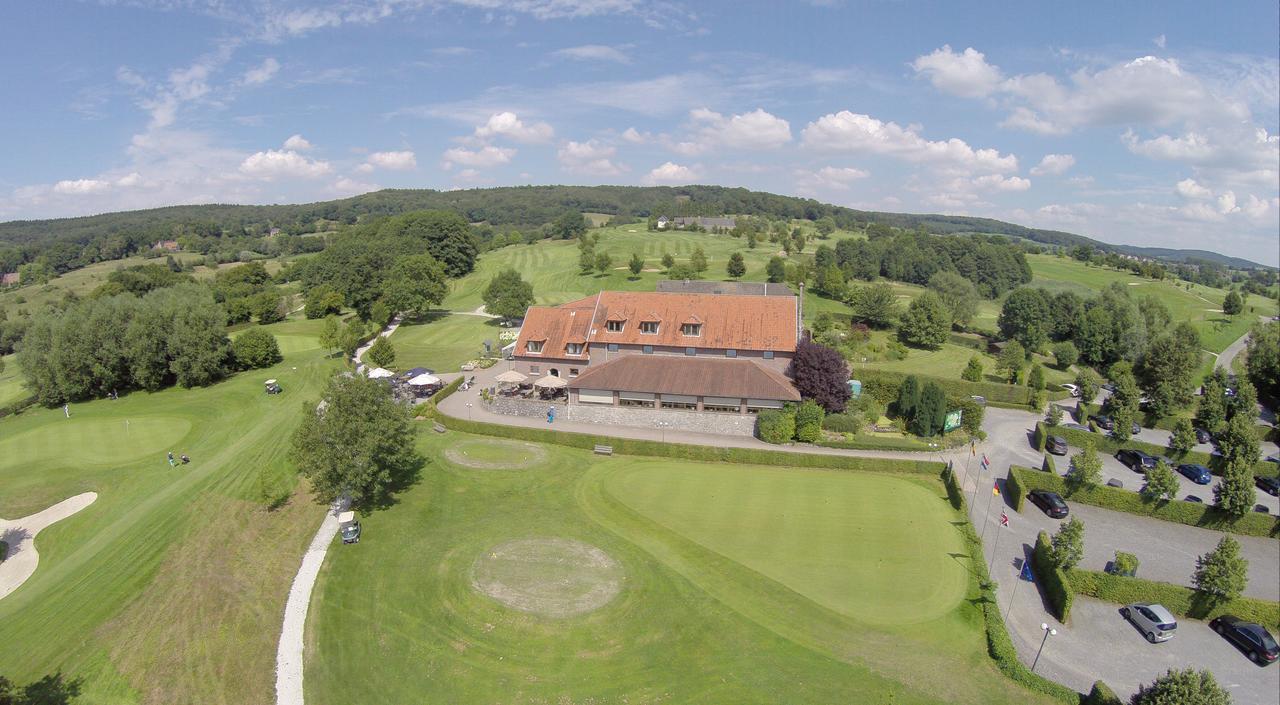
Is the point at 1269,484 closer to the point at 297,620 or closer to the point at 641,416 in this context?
the point at 641,416

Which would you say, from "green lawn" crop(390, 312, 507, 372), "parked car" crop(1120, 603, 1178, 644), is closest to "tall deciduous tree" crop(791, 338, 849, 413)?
"parked car" crop(1120, 603, 1178, 644)

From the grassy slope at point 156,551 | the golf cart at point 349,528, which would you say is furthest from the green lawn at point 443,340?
the golf cart at point 349,528

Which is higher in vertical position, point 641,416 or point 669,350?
point 669,350

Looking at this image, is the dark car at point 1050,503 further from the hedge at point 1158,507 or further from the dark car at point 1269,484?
the dark car at point 1269,484

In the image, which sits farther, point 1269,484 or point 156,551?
point 1269,484

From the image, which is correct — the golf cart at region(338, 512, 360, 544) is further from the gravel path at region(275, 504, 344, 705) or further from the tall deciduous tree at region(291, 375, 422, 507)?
the tall deciduous tree at region(291, 375, 422, 507)

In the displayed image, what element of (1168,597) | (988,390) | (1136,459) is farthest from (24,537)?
(1136,459)

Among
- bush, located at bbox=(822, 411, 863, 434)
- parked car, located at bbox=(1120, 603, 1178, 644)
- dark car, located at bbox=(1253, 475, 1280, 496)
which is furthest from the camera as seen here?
bush, located at bbox=(822, 411, 863, 434)
